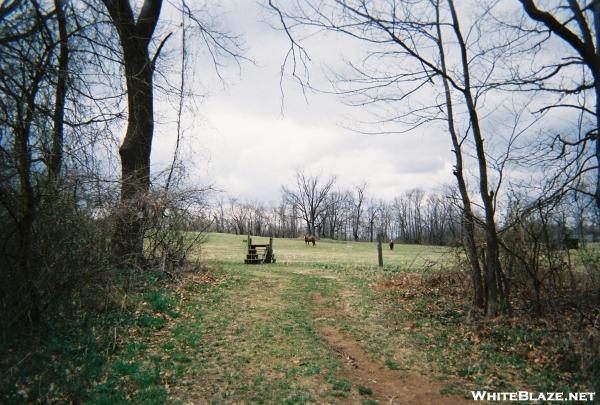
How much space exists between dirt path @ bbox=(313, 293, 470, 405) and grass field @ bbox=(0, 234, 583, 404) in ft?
0.05

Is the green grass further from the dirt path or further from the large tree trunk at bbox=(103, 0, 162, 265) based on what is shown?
the dirt path

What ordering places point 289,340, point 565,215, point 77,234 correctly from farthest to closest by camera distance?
point 565,215 < point 289,340 < point 77,234

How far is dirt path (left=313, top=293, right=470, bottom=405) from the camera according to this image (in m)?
4.51

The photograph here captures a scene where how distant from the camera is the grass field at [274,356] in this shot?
439cm

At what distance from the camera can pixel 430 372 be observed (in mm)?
5293

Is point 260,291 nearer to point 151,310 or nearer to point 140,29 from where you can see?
point 151,310

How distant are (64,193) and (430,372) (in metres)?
5.79

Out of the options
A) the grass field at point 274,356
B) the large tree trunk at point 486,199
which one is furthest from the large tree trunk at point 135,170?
the large tree trunk at point 486,199

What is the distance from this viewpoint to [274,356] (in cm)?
564

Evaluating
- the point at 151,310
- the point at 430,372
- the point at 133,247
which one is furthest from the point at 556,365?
the point at 133,247

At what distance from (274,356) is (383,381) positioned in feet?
5.30

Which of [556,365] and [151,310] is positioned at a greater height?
[151,310]

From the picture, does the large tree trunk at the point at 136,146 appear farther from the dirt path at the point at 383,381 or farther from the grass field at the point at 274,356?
the dirt path at the point at 383,381

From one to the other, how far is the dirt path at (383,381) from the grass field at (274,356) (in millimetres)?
16
